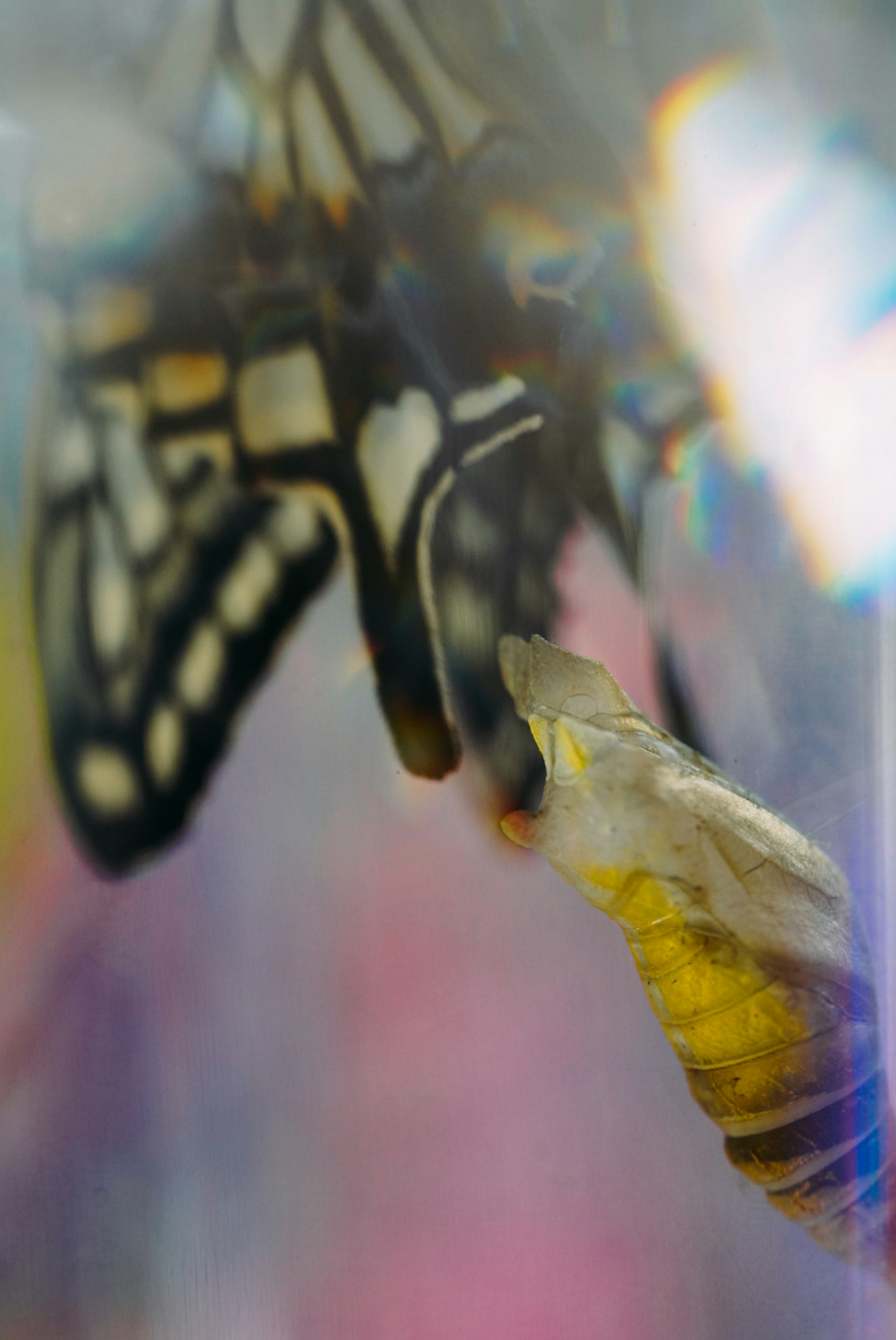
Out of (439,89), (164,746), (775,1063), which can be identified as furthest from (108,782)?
(439,89)

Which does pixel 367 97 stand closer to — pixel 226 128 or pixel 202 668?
pixel 226 128

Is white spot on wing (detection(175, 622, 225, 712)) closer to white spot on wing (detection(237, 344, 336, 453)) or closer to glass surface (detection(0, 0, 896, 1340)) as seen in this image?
glass surface (detection(0, 0, 896, 1340))

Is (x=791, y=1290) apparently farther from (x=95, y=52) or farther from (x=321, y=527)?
(x=95, y=52)

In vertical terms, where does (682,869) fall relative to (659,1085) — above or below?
above

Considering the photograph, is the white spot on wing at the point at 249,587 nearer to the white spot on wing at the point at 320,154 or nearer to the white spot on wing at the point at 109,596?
the white spot on wing at the point at 109,596

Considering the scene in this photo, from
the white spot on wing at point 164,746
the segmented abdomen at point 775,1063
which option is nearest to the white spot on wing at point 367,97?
the white spot on wing at point 164,746

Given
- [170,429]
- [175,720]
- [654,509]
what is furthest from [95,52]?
[654,509]

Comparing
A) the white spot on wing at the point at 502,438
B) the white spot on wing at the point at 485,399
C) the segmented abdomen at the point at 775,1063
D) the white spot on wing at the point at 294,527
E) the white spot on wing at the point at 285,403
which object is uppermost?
the white spot on wing at the point at 285,403
